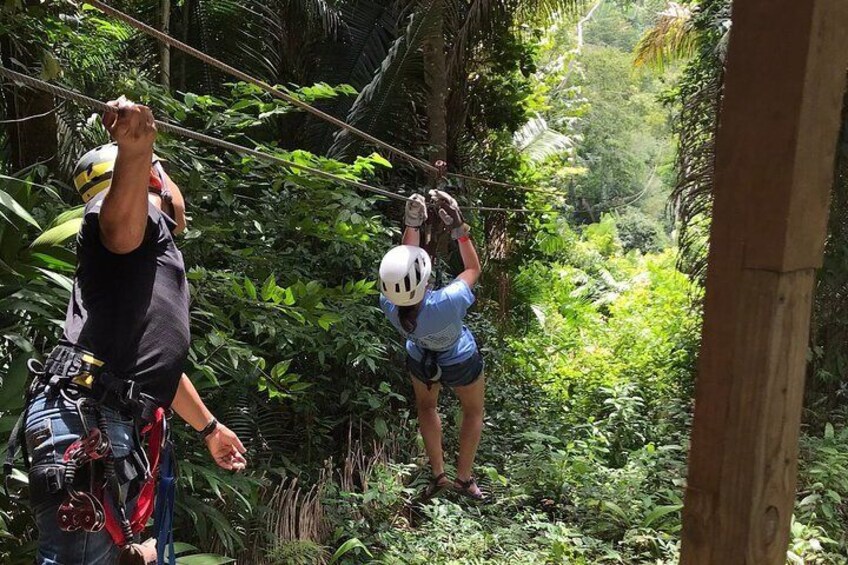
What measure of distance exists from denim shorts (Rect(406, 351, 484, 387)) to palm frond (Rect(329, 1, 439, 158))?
248 centimetres

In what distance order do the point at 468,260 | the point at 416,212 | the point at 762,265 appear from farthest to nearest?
1. the point at 468,260
2. the point at 416,212
3. the point at 762,265

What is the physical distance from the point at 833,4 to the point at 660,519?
14.9 ft

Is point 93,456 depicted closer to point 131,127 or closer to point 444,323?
point 131,127

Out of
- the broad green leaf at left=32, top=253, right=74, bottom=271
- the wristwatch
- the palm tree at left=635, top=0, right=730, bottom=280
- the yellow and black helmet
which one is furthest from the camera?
the palm tree at left=635, top=0, right=730, bottom=280

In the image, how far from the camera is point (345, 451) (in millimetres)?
5578

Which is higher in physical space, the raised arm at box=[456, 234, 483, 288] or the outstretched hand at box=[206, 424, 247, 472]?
the raised arm at box=[456, 234, 483, 288]

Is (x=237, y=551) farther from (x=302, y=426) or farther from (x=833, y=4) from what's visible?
(x=833, y=4)

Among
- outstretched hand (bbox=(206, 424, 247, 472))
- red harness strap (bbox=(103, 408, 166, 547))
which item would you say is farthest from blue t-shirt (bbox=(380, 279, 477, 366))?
red harness strap (bbox=(103, 408, 166, 547))

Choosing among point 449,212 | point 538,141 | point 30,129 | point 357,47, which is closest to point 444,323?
point 449,212

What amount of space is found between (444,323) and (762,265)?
9.00 feet

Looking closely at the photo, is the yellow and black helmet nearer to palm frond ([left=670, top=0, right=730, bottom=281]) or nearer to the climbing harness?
the climbing harness

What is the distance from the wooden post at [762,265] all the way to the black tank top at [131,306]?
4.46ft

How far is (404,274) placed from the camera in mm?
3586

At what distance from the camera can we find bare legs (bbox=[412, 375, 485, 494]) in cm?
443
